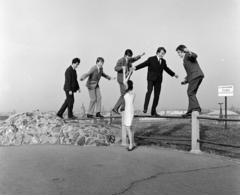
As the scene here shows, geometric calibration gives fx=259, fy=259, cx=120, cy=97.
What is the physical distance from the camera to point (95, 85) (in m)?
8.18

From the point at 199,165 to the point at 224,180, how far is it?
94 cm

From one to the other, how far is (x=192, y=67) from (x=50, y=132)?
4.35 meters

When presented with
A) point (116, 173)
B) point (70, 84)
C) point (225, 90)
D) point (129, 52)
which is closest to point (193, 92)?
point (129, 52)

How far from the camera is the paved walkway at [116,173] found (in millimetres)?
3109

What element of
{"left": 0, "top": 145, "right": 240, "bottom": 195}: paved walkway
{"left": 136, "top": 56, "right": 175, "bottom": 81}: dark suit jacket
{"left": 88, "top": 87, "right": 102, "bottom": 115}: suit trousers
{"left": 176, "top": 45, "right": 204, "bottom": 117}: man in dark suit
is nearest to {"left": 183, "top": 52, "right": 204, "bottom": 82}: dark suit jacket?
{"left": 176, "top": 45, "right": 204, "bottom": 117}: man in dark suit

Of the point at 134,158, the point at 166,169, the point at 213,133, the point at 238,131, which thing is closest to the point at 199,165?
the point at 166,169

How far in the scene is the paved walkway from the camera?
10.2ft

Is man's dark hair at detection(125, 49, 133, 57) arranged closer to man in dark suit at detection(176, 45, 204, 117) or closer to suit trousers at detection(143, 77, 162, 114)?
suit trousers at detection(143, 77, 162, 114)

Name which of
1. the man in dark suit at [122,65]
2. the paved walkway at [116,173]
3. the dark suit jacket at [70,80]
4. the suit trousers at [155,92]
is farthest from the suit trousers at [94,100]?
the paved walkway at [116,173]

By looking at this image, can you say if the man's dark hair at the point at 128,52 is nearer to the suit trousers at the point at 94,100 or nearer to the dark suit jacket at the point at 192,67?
the dark suit jacket at the point at 192,67

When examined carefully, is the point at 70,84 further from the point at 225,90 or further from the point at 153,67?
the point at 225,90

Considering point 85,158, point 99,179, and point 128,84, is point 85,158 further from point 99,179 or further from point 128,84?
point 128,84

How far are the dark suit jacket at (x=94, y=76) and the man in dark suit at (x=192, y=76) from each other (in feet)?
9.04

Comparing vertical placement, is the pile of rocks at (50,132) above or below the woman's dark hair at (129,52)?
below
